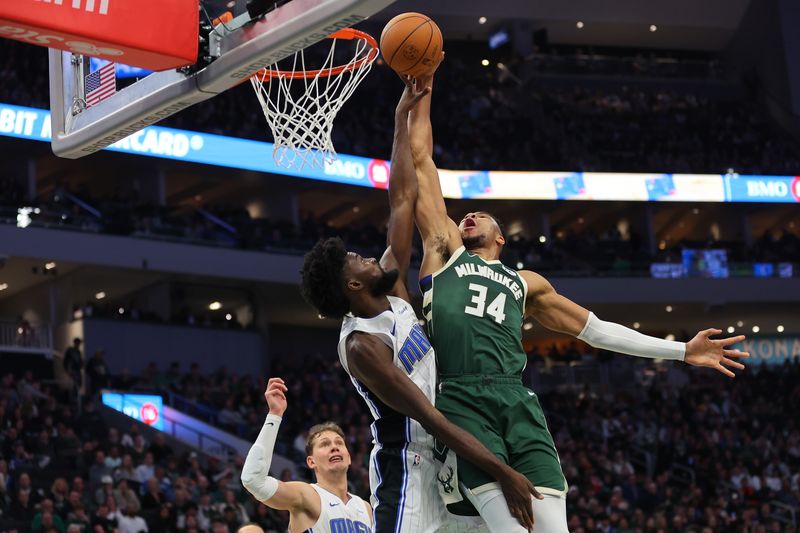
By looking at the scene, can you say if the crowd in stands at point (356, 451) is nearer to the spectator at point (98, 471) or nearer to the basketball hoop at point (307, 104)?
the spectator at point (98, 471)

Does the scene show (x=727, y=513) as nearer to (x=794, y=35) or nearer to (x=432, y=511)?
(x=432, y=511)

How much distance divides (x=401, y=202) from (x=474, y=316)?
1.97 feet

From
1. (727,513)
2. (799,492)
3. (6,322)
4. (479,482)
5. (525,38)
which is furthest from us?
(525,38)

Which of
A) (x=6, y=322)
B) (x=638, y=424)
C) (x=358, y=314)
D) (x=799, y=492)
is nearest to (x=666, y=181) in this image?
(x=638, y=424)

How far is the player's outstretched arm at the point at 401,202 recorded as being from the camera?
16.3 feet

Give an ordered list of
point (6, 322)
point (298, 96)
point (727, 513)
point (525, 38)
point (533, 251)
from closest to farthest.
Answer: point (298, 96) → point (727, 513) → point (6, 322) → point (533, 251) → point (525, 38)

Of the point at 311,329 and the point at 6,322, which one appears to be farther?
the point at 311,329

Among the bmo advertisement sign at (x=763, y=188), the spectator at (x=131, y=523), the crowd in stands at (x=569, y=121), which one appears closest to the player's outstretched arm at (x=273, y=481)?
the spectator at (x=131, y=523)

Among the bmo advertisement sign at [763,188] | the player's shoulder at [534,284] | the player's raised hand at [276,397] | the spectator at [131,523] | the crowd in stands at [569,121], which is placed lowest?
the spectator at [131,523]

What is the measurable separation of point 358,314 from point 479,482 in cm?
84

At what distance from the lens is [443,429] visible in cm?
449

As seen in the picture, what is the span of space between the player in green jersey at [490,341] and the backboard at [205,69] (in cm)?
70

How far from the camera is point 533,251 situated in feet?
91.9

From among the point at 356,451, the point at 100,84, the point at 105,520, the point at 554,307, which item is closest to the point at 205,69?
the point at 100,84
